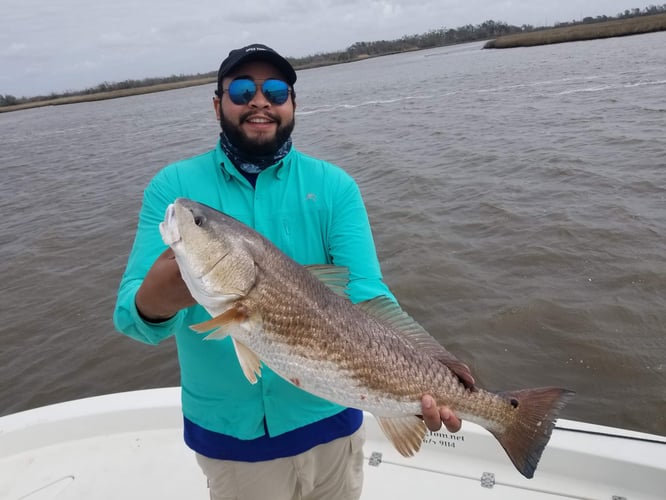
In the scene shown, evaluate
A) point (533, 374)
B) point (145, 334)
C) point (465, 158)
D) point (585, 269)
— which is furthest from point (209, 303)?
point (465, 158)

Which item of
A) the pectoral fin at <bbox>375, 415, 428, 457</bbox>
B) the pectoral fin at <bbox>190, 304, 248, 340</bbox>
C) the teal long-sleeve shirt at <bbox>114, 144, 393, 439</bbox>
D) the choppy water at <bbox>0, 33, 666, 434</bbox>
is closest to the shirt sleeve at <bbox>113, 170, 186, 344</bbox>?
the teal long-sleeve shirt at <bbox>114, 144, 393, 439</bbox>

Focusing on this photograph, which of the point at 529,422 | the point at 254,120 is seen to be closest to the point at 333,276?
the point at 254,120

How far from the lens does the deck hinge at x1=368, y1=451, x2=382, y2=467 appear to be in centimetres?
428

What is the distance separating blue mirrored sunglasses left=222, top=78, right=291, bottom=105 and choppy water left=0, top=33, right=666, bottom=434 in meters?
5.23

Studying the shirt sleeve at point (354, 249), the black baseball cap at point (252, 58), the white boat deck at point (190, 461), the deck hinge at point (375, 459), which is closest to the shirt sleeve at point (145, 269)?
the black baseball cap at point (252, 58)

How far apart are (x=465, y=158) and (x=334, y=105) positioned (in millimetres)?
20771

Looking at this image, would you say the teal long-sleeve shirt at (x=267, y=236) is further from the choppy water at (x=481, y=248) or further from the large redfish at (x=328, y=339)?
the choppy water at (x=481, y=248)

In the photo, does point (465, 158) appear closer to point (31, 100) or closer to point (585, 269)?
point (585, 269)

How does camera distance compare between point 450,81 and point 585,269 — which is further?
point 450,81

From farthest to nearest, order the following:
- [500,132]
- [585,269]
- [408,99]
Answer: [408,99] → [500,132] → [585,269]

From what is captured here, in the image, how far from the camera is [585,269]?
8.91 metres

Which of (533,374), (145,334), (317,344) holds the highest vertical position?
(145,334)

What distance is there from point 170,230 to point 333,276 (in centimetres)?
84

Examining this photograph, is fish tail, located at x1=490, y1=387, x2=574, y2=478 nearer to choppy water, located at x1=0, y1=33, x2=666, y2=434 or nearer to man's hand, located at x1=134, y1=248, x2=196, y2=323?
man's hand, located at x1=134, y1=248, x2=196, y2=323
